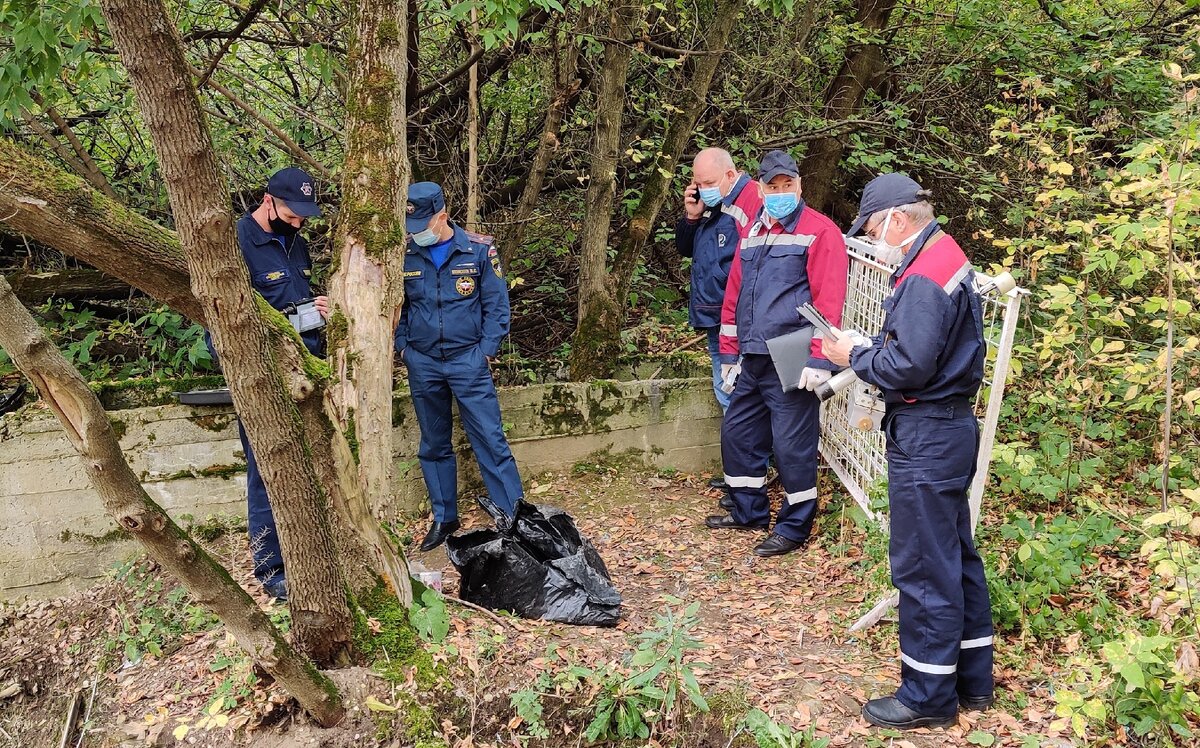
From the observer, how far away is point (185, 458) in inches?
196

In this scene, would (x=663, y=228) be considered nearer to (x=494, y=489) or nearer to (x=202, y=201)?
(x=494, y=489)

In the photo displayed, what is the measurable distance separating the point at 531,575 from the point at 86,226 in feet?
7.91

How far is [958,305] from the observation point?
296 centimetres

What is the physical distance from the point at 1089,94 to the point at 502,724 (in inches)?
284

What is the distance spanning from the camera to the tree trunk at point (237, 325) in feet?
6.94

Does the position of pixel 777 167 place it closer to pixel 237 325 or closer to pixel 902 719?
pixel 902 719

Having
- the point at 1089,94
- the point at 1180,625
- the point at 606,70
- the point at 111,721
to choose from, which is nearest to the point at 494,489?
the point at 111,721

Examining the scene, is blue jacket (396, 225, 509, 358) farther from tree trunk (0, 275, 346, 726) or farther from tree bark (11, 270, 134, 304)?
tree bark (11, 270, 134, 304)

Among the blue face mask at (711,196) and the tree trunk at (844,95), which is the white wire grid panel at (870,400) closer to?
the blue face mask at (711,196)

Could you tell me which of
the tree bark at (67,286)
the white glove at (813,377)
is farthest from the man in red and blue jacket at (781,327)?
the tree bark at (67,286)

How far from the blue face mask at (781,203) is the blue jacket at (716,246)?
1.75 ft

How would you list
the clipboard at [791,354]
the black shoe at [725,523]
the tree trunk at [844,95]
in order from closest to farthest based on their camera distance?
1. the clipboard at [791,354]
2. the black shoe at [725,523]
3. the tree trunk at [844,95]

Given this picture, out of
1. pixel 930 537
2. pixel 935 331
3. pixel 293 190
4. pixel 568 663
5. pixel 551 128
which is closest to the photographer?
pixel 935 331

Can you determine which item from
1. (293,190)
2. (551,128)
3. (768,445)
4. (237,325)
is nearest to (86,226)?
(237,325)
